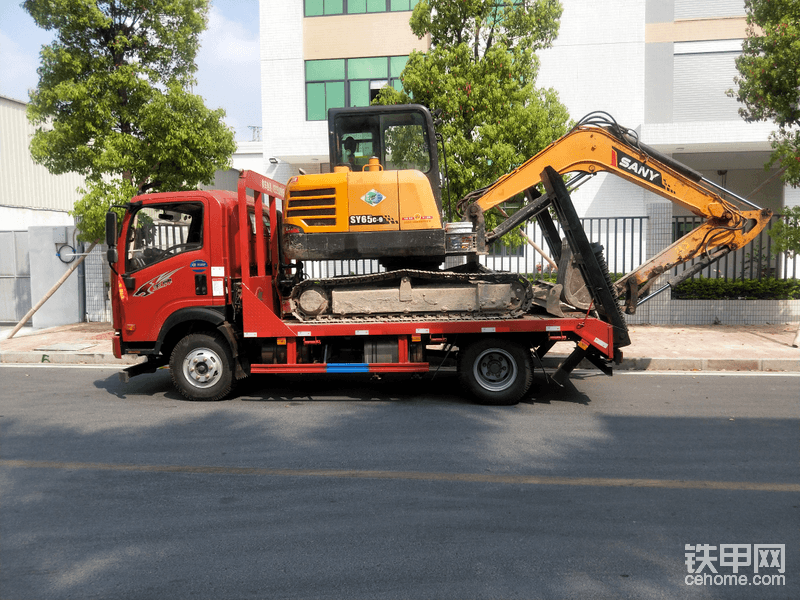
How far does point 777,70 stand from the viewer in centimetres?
1076

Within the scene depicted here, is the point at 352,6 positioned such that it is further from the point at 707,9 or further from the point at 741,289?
the point at 741,289

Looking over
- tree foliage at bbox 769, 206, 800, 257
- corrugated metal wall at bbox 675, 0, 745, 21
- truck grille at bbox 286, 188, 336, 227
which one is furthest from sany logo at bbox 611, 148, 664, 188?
corrugated metal wall at bbox 675, 0, 745, 21

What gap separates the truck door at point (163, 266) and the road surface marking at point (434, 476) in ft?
8.73

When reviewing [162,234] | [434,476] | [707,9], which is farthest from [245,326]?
[707,9]

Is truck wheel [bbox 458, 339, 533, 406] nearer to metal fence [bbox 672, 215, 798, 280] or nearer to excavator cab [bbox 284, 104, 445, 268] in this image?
excavator cab [bbox 284, 104, 445, 268]

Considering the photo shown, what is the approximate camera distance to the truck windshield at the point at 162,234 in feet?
25.9

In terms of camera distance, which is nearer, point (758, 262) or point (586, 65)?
point (758, 262)

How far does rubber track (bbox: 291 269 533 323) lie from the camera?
761 centimetres

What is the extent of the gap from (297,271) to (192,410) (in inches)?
95.8

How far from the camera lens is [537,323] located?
24.1 feet

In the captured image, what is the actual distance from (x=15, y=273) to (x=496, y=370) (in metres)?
13.3

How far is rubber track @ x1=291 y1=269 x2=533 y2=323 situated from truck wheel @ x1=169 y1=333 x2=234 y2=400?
41.7 inches

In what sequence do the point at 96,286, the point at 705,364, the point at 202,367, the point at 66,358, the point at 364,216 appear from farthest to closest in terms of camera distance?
the point at 96,286
the point at 66,358
the point at 705,364
the point at 202,367
the point at 364,216

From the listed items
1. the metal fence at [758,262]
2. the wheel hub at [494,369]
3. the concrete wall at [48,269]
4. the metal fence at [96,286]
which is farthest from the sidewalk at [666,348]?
the wheel hub at [494,369]
